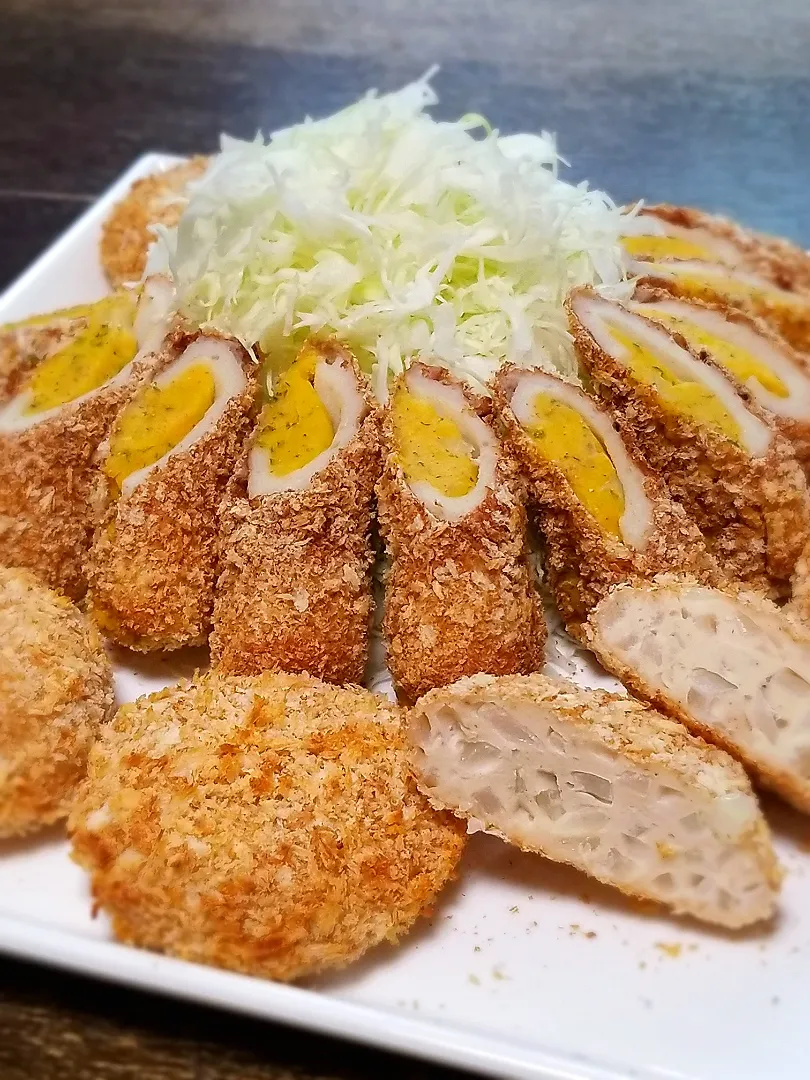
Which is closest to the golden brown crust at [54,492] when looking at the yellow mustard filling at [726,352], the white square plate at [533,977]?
the white square plate at [533,977]

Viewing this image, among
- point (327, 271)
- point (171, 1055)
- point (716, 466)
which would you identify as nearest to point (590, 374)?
point (716, 466)

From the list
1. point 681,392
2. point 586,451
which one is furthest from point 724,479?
point 586,451

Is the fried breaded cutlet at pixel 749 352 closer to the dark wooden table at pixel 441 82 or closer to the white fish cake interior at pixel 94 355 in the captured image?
the white fish cake interior at pixel 94 355

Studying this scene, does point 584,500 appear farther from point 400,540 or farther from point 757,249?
point 757,249

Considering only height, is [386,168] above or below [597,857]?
above

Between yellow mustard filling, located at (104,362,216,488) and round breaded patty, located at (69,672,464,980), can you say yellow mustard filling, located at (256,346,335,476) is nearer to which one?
yellow mustard filling, located at (104,362,216,488)

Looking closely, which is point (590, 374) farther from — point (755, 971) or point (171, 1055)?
point (171, 1055)

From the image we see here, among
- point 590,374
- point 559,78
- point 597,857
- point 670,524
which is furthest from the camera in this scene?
point 559,78
